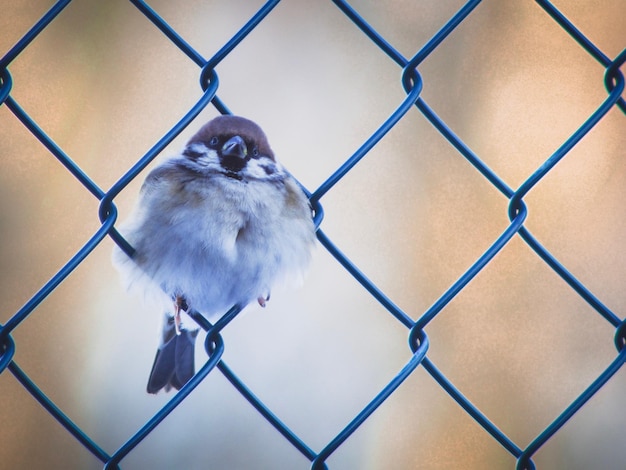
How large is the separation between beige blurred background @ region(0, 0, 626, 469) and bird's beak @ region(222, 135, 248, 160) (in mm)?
1323

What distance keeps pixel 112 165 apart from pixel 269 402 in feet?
4.21

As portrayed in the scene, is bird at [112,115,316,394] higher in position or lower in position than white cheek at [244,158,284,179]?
lower

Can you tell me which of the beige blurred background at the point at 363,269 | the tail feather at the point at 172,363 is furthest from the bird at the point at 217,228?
the beige blurred background at the point at 363,269

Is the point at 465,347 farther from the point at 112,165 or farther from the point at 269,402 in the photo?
the point at 112,165

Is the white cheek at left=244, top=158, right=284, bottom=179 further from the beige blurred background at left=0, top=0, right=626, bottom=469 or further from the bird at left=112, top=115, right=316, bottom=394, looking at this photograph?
the beige blurred background at left=0, top=0, right=626, bottom=469

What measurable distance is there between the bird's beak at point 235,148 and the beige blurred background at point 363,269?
4.34 ft

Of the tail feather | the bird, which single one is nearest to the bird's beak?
the bird

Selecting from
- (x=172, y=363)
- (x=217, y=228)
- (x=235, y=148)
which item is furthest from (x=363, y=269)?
(x=217, y=228)

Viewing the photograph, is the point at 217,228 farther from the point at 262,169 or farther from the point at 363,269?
the point at 363,269

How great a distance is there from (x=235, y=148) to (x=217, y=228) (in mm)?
247

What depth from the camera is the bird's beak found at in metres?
1.53

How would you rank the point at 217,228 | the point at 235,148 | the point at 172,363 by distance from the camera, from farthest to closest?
the point at 172,363, the point at 235,148, the point at 217,228

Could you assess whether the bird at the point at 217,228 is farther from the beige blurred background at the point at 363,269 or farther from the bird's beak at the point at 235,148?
the beige blurred background at the point at 363,269

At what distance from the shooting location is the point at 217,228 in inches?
53.8
